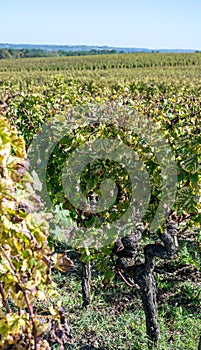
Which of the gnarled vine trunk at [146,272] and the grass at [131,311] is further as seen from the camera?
the grass at [131,311]

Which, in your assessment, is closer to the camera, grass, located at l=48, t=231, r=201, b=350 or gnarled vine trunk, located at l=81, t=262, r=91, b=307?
grass, located at l=48, t=231, r=201, b=350

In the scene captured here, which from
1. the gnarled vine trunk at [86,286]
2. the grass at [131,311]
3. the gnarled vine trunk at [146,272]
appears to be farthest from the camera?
the gnarled vine trunk at [86,286]

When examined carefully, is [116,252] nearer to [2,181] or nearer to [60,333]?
[60,333]

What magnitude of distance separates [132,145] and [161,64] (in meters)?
37.6

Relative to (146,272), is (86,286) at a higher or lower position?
lower

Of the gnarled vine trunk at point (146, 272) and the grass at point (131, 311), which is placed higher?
the gnarled vine trunk at point (146, 272)

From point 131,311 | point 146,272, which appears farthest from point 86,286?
point 146,272

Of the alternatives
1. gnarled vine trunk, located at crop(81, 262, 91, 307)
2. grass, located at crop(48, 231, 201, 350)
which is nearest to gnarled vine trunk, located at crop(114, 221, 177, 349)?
grass, located at crop(48, 231, 201, 350)

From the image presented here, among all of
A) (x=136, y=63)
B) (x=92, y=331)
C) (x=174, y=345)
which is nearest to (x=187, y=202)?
(x=174, y=345)

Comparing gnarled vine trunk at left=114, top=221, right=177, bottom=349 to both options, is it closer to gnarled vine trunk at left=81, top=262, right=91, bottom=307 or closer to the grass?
the grass

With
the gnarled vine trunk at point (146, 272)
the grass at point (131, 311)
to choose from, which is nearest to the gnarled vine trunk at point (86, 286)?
the grass at point (131, 311)

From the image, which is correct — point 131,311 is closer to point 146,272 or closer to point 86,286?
point 86,286

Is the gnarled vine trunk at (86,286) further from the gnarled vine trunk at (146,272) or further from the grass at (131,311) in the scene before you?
the gnarled vine trunk at (146,272)

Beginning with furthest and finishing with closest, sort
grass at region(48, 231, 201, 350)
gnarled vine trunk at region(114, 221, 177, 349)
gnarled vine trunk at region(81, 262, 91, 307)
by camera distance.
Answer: gnarled vine trunk at region(81, 262, 91, 307)
grass at region(48, 231, 201, 350)
gnarled vine trunk at region(114, 221, 177, 349)
